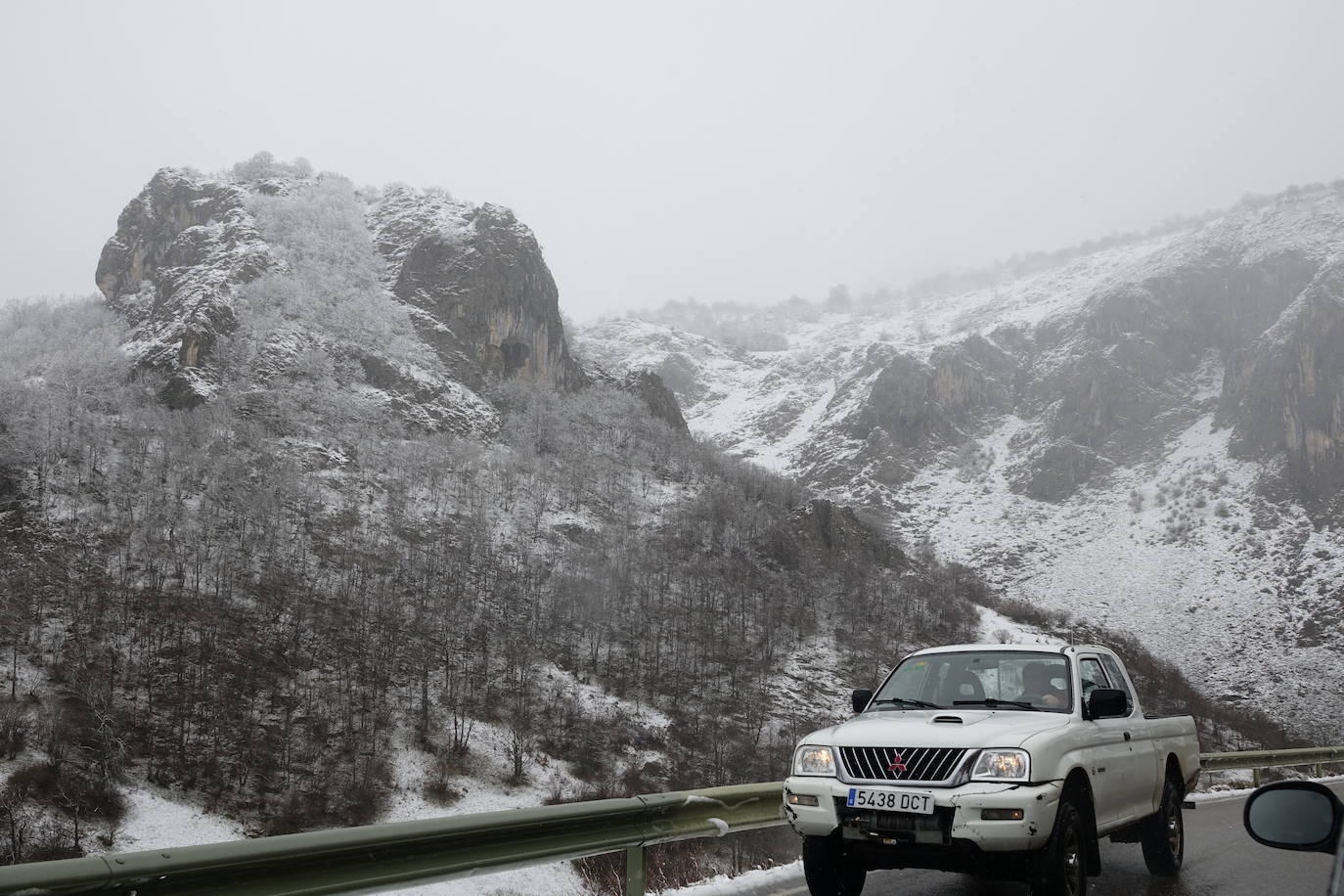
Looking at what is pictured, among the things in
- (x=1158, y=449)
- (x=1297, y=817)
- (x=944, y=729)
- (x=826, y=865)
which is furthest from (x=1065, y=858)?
(x=1158, y=449)

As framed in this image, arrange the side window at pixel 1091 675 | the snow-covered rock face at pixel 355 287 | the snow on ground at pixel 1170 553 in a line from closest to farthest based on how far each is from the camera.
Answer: the side window at pixel 1091 675
the snow-covered rock face at pixel 355 287
the snow on ground at pixel 1170 553

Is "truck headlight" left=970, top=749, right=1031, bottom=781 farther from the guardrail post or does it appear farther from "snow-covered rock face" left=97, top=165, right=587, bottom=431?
"snow-covered rock face" left=97, top=165, right=587, bottom=431

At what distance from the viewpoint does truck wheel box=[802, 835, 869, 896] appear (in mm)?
6020

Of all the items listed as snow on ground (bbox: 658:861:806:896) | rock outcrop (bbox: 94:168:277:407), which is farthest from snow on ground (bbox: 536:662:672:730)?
snow on ground (bbox: 658:861:806:896)

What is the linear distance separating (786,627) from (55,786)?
46029mm

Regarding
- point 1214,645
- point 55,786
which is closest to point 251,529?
point 55,786

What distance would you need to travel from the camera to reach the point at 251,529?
171ft

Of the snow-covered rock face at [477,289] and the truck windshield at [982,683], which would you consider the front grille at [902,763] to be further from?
the snow-covered rock face at [477,289]

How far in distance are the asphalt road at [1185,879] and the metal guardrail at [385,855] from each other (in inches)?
62.7

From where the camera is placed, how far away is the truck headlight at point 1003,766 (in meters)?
5.48

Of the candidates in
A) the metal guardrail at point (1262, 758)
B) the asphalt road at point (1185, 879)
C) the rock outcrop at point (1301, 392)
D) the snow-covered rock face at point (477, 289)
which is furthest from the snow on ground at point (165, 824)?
the rock outcrop at point (1301, 392)

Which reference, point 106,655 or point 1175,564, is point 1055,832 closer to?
point 106,655

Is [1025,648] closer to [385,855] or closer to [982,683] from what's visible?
[982,683]

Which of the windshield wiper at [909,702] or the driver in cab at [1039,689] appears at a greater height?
the driver in cab at [1039,689]
